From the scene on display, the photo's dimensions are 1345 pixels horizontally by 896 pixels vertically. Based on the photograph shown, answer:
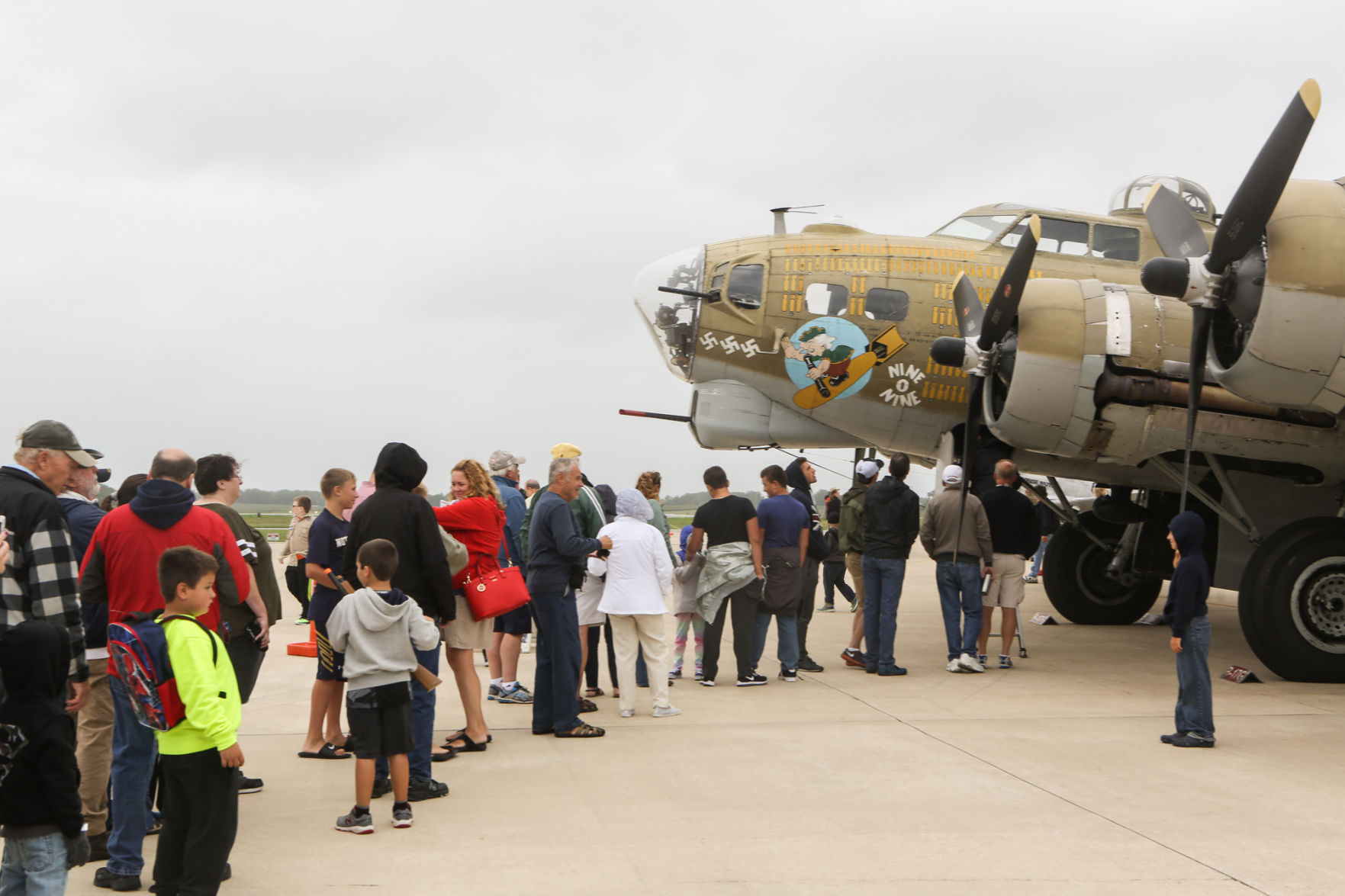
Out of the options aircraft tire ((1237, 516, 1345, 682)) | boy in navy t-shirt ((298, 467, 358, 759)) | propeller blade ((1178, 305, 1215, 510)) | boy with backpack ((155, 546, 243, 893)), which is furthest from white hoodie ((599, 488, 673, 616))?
aircraft tire ((1237, 516, 1345, 682))

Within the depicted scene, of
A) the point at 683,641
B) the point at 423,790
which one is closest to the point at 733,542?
the point at 683,641

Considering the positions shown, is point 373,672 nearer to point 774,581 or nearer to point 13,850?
point 13,850

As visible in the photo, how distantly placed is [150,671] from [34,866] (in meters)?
0.81

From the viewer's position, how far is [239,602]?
5.68m

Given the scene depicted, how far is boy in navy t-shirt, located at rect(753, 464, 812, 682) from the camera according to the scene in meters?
10.1

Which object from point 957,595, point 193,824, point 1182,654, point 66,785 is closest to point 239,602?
point 193,824

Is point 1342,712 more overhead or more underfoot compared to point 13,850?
more underfoot

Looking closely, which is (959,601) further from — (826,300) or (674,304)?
(674,304)

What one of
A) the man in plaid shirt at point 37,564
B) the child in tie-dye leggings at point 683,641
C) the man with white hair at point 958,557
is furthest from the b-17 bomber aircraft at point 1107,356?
the man in plaid shirt at point 37,564

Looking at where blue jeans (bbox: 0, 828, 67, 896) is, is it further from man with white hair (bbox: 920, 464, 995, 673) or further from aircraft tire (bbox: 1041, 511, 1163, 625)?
aircraft tire (bbox: 1041, 511, 1163, 625)

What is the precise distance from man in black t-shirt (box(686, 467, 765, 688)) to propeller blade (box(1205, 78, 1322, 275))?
4344mm

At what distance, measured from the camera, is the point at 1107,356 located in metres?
10.0

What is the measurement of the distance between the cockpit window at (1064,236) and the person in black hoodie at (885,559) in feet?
12.6

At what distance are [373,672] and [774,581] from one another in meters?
5.13
